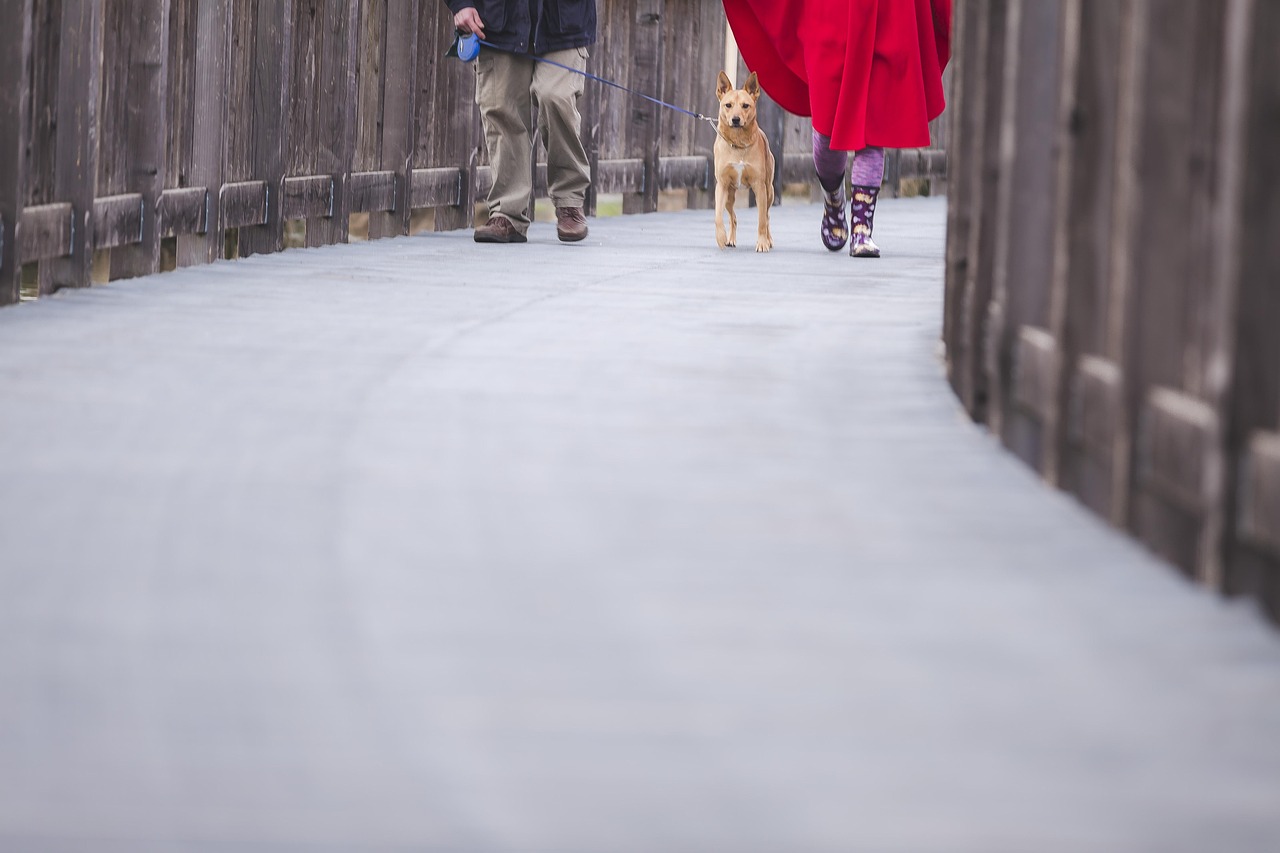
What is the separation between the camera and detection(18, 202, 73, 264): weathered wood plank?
6.59 m

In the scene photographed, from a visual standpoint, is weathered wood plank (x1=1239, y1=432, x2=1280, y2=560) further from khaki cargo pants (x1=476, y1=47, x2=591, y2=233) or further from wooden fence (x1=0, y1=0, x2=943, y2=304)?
khaki cargo pants (x1=476, y1=47, x2=591, y2=233)

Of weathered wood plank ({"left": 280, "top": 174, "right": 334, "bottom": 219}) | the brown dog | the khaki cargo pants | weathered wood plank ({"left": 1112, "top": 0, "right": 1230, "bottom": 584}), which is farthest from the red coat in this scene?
weathered wood plank ({"left": 1112, "top": 0, "right": 1230, "bottom": 584})

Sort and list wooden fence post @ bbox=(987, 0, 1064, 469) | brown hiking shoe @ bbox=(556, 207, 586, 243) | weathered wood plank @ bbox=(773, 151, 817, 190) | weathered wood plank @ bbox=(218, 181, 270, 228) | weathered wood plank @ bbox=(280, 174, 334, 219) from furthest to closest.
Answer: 1. weathered wood plank @ bbox=(773, 151, 817, 190)
2. brown hiking shoe @ bbox=(556, 207, 586, 243)
3. weathered wood plank @ bbox=(280, 174, 334, 219)
4. weathered wood plank @ bbox=(218, 181, 270, 228)
5. wooden fence post @ bbox=(987, 0, 1064, 469)

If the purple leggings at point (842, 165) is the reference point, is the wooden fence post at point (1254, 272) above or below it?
below

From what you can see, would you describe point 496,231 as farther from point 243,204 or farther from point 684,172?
point 684,172

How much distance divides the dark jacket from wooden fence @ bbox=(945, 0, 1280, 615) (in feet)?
17.2

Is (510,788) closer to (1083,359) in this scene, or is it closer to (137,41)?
(1083,359)

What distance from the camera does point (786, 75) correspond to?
10375 millimetres

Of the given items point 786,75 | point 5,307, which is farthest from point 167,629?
point 786,75

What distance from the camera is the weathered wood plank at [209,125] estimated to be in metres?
8.12

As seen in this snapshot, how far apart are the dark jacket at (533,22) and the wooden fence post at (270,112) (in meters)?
1.11

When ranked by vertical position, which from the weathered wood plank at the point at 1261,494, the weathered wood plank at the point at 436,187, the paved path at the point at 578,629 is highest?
the weathered wood plank at the point at 436,187

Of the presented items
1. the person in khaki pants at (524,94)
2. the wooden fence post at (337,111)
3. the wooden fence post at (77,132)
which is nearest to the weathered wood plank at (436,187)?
the person in khaki pants at (524,94)

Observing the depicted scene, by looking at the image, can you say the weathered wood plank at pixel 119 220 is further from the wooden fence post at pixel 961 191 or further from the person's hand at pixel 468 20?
A: the wooden fence post at pixel 961 191
